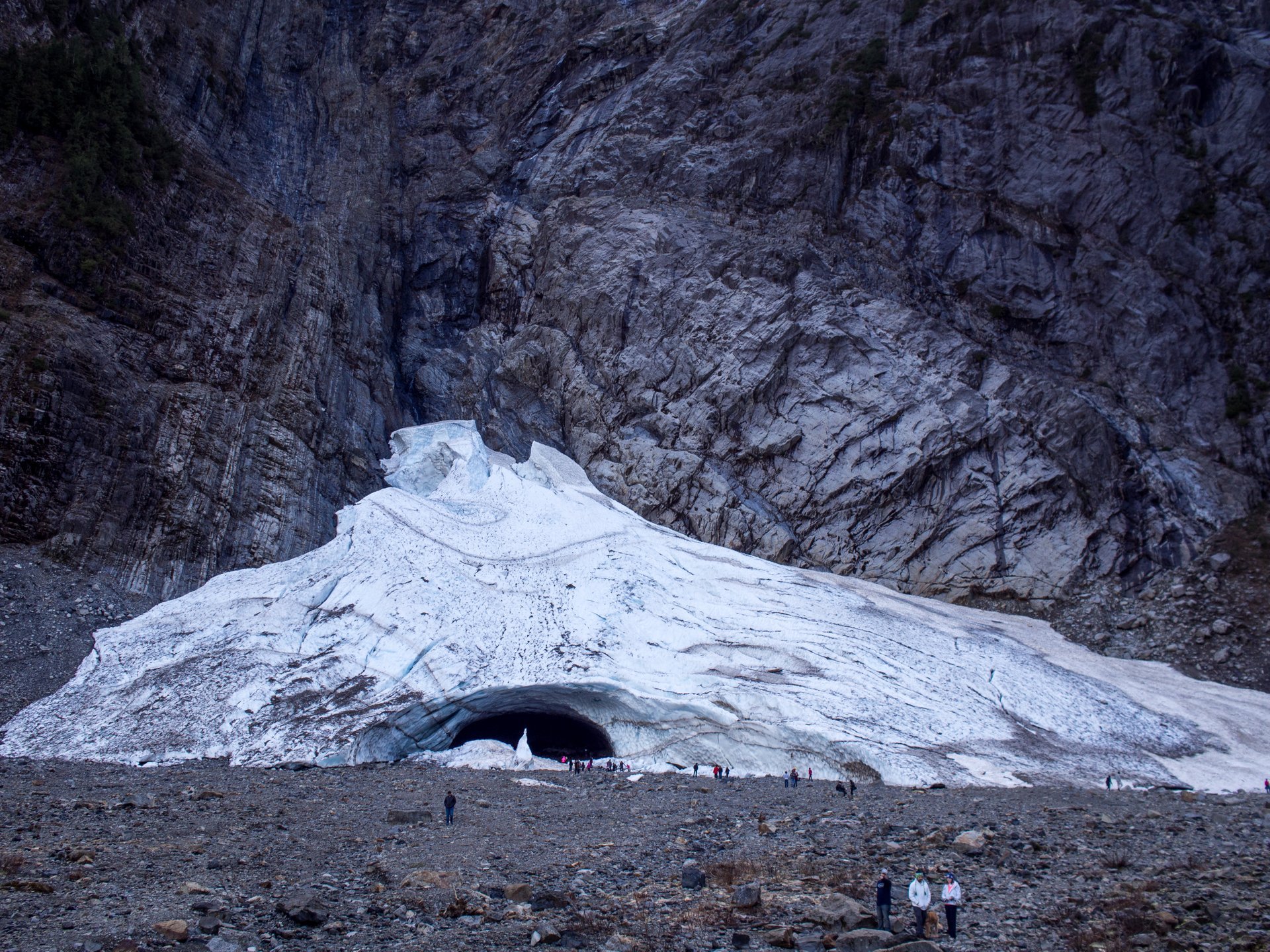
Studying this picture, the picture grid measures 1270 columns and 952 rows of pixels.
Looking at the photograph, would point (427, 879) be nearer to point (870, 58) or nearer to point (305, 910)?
point (305, 910)

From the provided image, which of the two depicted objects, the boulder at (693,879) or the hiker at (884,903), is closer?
the hiker at (884,903)

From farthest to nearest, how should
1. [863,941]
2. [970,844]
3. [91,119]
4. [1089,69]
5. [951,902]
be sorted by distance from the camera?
1. [1089,69]
2. [91,119]
3. [970,844]
4. [951,902]
5. [863,941]

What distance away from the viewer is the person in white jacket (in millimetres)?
6750

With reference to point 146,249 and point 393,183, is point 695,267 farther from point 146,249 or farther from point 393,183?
point 146,249

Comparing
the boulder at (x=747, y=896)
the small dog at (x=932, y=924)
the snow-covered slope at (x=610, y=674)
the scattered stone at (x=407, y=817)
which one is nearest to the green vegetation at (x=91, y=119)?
the snow-covered slope at (x=610, y=674)

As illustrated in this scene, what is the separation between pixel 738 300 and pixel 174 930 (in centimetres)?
2547

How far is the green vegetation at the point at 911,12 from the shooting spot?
31.7 m

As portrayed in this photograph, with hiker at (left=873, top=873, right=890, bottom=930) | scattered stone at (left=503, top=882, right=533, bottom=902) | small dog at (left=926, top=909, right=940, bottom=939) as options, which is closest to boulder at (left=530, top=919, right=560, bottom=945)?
scattered stone at (left=503, top=882, right=533, bottom=902)

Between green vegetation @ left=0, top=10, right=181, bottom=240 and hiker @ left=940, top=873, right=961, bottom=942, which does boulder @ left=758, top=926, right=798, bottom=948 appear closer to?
hiker @ left=940, top=873, right=961, bottom=942

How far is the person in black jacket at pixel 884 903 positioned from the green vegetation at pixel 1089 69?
30335 millimetres

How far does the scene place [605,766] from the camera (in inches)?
632

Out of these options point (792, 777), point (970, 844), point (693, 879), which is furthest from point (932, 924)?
point (792, 777)

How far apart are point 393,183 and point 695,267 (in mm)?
16012

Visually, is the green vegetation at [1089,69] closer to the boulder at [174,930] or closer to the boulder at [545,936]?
the boulder at [545,936]
